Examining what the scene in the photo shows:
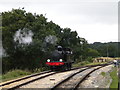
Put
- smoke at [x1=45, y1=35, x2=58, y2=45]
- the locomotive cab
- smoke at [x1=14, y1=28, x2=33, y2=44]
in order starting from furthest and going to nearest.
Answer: smoke at [x1=45, y1=35, x2=58, y2=45], smoke at [x1=14, y1=28, x2=33, y2=44], the locomotive cab

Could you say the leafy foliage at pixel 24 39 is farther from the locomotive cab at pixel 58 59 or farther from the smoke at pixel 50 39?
the locomotive cab at pixel 58 59

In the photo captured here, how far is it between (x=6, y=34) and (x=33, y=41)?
3.34m

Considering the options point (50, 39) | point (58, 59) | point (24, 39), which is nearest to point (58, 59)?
point (58, 59)

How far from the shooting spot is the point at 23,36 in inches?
1112

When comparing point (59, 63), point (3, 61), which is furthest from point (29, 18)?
point (59, 63)

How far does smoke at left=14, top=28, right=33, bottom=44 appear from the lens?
91.7 ft

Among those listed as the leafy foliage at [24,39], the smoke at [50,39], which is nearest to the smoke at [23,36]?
the leafy foliage at [24,39]

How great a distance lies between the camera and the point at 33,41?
28.4 metres

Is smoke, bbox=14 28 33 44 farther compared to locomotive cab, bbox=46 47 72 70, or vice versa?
smoke, bbox=14 28 33 44

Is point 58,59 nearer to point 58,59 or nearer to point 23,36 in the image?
point 58,59

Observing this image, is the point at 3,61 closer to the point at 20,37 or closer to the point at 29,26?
the point at 20,37

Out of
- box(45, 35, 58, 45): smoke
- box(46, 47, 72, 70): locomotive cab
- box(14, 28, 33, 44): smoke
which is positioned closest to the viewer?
box(46, 47, 72, 70): locomotive cab

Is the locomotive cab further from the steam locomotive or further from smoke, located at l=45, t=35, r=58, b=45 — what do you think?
smoke, located at l=45, t=35, r=58, b=45

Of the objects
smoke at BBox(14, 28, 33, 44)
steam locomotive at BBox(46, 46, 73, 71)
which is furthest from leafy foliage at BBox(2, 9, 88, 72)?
steam locomotive at BBox(46, 46, 73, 71)
